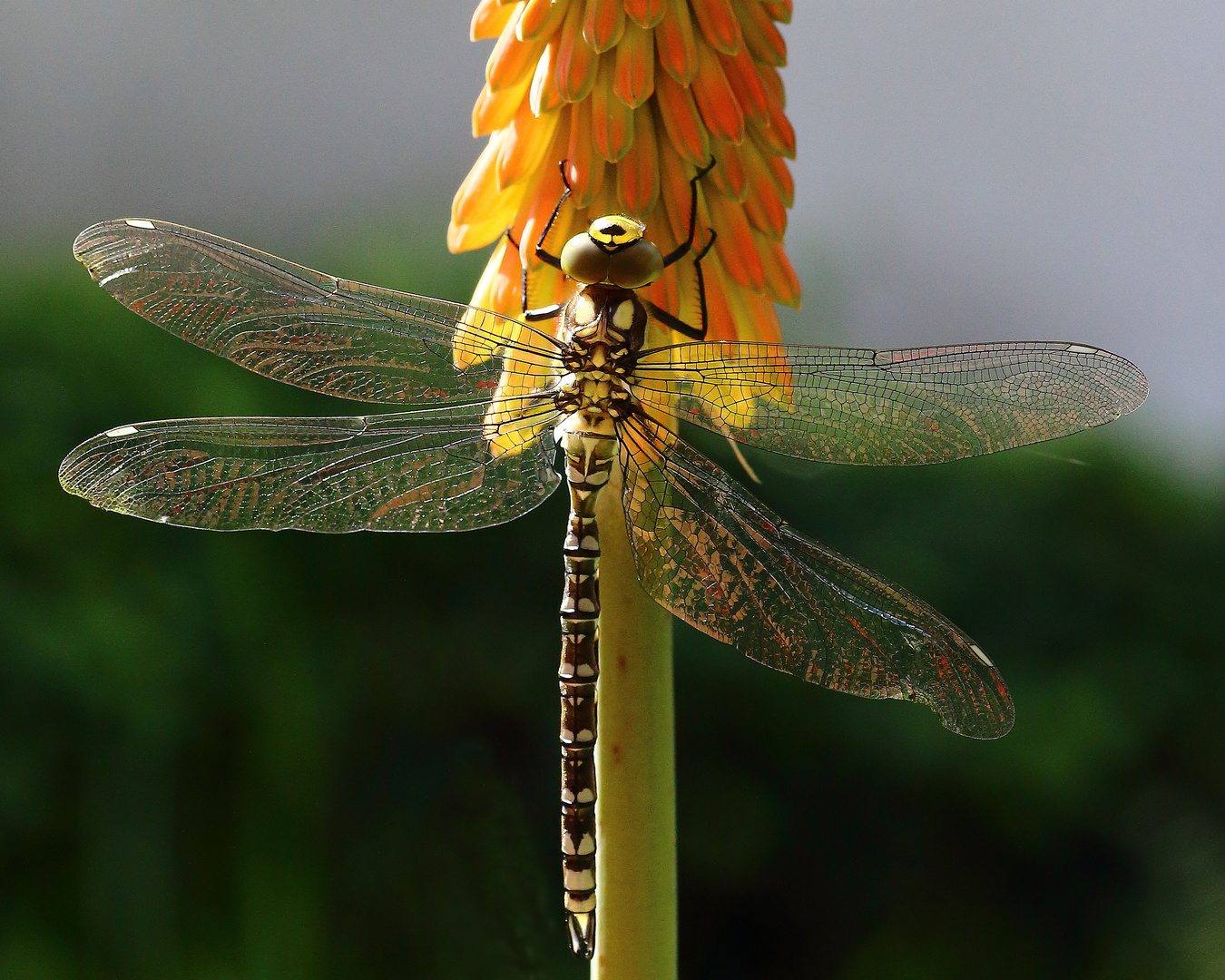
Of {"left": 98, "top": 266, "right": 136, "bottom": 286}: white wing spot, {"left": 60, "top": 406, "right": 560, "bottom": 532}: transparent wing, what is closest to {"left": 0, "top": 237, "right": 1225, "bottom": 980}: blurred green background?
{"left": 60, "top": 406, "right": 560, "bottom": 532}: transparent wing

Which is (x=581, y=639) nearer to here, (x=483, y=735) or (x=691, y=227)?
(x=691, y=227)

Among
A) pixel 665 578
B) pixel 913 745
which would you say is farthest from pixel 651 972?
pixel 913 745

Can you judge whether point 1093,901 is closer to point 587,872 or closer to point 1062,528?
point 1062,528

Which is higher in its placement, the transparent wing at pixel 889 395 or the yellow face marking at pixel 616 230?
the yellow face marking at pixel 616 230

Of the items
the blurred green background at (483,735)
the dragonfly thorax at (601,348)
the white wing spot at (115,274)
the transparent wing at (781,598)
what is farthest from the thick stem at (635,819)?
the blurred green background at (483,735)

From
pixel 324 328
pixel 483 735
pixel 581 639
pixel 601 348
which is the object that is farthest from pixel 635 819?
pixel 483 735

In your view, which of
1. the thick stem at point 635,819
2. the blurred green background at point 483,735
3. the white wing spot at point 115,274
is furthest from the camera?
the blurred green background at point 483,735

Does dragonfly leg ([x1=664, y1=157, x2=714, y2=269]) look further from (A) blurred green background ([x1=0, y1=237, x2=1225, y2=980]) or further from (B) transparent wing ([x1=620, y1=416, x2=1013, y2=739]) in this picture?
(A) blurred green background ([x1=0, y1=237, x2=1225, y2=980])

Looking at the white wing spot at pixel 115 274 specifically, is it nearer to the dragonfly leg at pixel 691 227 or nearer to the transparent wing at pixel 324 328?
the transparent wing at pixel 324 328
